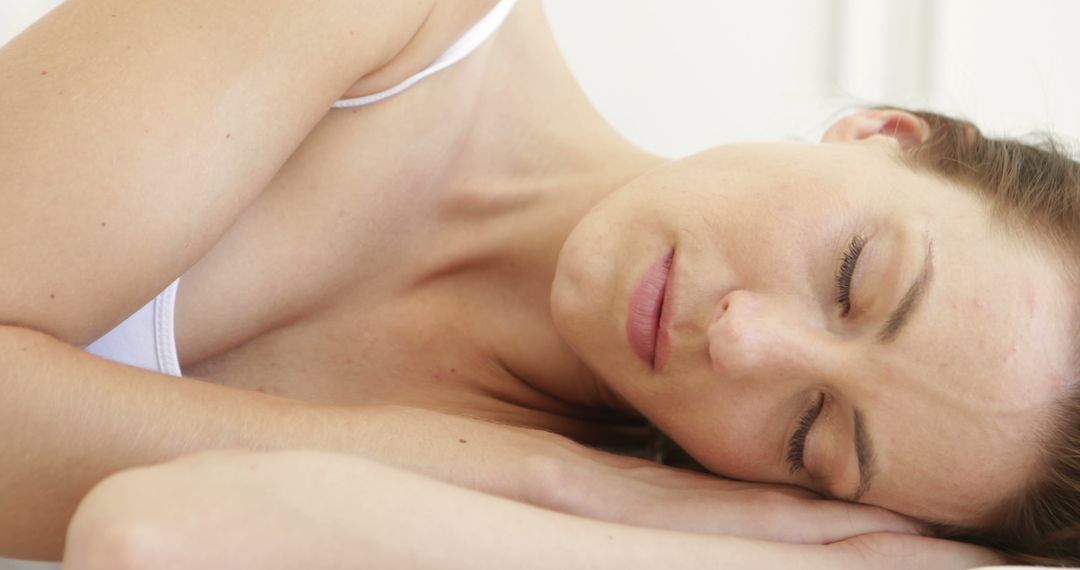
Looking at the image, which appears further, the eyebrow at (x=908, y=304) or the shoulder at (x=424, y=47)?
the shoulder at (x=424, y=47)

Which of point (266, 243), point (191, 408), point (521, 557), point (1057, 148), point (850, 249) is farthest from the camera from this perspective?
point (1057, 148)

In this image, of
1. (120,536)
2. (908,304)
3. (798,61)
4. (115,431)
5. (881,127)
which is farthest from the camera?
(798,61)

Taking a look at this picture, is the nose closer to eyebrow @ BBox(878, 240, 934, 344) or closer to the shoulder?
eyebrow @ BBox(878, 240, 934, 344)

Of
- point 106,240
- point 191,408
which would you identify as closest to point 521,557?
point 191,408

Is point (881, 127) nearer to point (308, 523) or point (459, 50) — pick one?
point (459, 50)

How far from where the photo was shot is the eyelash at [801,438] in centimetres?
111

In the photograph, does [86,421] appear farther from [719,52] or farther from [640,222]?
[719,52]

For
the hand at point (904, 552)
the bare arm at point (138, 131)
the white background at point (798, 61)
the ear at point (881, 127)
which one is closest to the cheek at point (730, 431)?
the hand at point (904, 552)

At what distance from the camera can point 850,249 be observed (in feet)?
3.52

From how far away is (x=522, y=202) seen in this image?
54.2 inches

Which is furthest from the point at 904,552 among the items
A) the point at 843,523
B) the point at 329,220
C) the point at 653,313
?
the point at 329,220

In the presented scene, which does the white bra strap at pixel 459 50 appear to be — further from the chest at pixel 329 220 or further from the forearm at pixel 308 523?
the forearm at pixel 308 523

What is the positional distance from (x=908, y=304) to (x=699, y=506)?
28 cm

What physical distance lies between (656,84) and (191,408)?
4.39 feet
